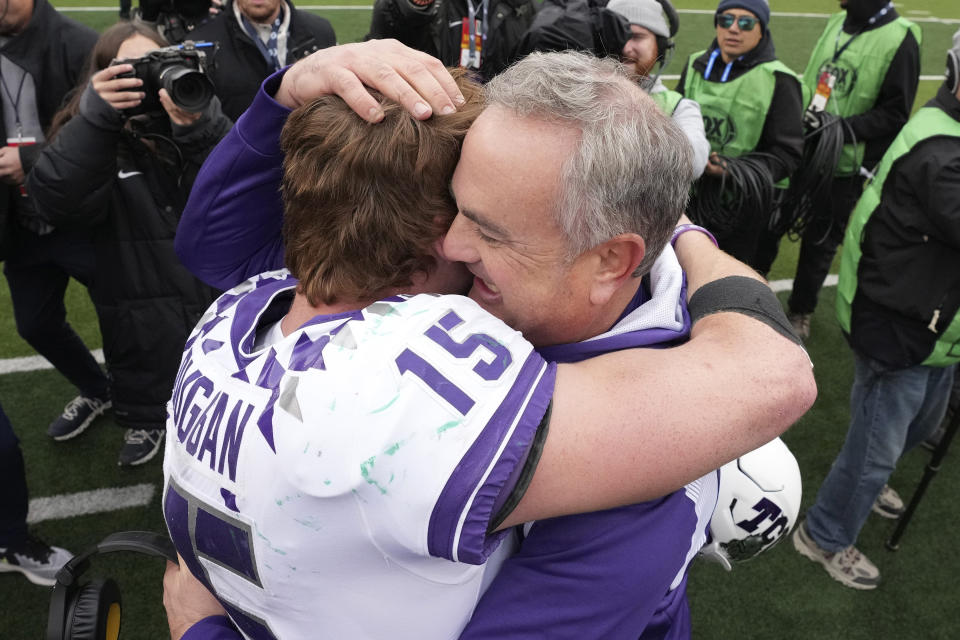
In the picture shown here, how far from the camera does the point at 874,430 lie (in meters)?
2.95

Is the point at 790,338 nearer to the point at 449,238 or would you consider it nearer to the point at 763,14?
the point at 449,238

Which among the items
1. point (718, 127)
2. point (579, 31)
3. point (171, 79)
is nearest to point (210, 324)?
point (171, 79)

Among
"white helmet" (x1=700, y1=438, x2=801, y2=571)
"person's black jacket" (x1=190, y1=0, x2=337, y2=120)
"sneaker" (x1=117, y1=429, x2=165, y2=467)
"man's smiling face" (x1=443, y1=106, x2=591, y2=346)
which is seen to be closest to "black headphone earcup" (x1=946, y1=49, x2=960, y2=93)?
"white helmet" (x1=700, y1=438, x2=801, y2=571)

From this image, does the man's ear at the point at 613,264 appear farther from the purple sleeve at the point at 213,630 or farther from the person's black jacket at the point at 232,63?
the person's black jacket at the point at 232,63

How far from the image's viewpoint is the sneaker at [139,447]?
3.61 meters

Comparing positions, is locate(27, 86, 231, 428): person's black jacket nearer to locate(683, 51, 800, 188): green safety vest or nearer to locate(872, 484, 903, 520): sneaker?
locate(683, 51, 800, 188): green safety vest

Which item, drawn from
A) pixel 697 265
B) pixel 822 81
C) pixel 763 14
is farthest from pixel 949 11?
pixel 697 265

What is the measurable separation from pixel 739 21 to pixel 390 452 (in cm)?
383

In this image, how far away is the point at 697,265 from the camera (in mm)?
1472

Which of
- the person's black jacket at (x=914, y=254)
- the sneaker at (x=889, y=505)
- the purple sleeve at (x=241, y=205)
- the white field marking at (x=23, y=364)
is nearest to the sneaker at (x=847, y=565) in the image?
the sneaker at (x=889, y=505)

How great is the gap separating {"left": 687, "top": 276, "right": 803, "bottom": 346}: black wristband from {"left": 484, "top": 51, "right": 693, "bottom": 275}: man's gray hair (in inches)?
6.0

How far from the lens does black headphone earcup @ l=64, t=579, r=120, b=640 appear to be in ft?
4.74

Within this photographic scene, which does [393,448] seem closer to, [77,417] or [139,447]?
[139,447]

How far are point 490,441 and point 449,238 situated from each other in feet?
1.41
